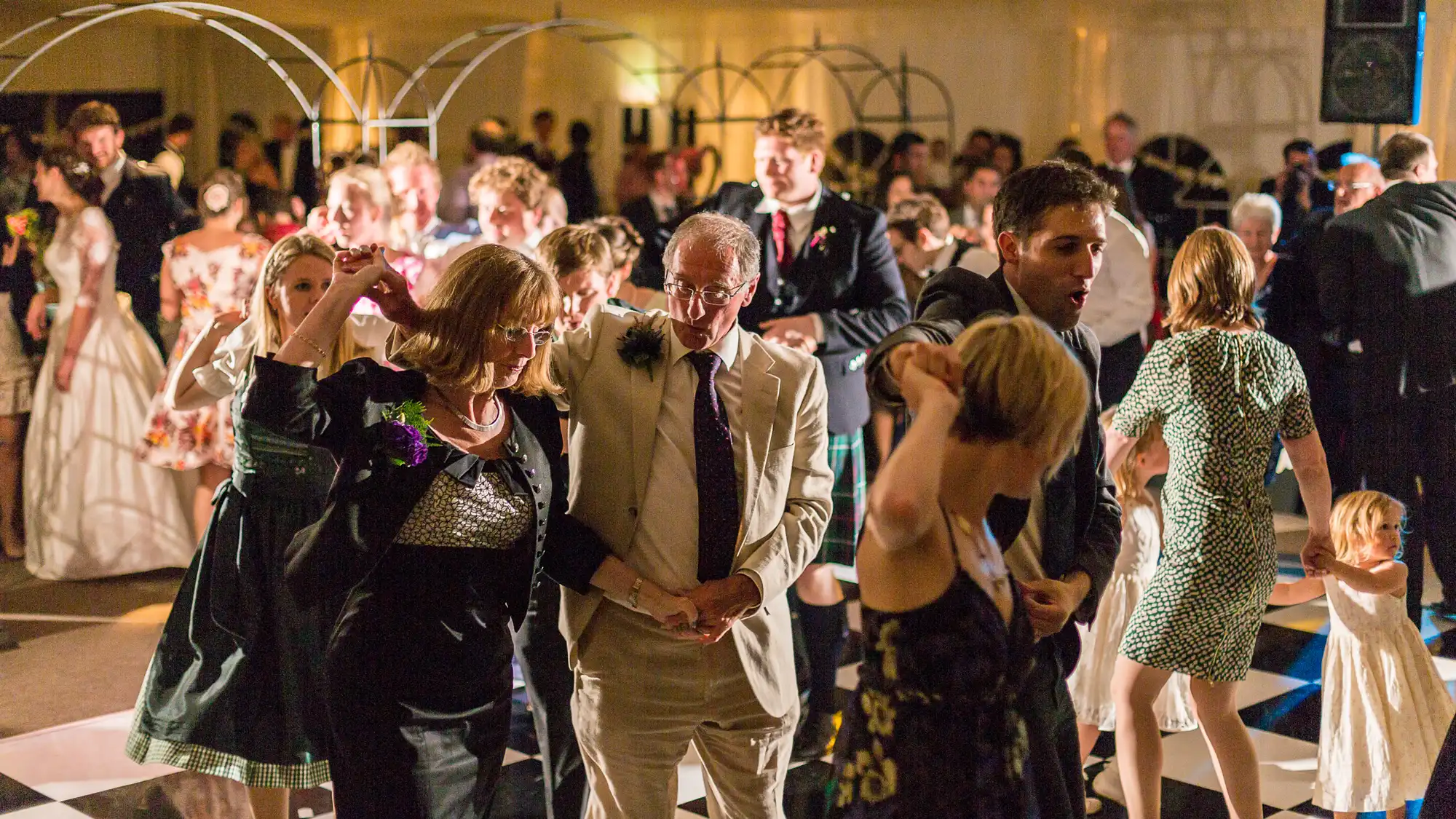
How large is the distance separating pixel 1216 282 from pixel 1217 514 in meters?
0.47

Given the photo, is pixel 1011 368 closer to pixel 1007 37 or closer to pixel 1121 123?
pixel 1121 123

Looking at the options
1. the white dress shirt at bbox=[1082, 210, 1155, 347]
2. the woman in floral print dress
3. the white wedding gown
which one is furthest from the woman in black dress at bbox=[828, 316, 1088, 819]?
the white wedding gown

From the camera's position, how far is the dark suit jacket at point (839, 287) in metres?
3.93

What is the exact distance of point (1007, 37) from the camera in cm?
1124

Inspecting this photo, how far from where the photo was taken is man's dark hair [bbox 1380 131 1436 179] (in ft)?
15.6

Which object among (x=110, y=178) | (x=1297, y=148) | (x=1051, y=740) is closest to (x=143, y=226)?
(x=110, y=178)

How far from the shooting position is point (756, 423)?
2426 mm

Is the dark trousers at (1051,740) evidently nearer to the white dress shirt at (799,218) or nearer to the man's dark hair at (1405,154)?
the white dress shirt at (799,218)

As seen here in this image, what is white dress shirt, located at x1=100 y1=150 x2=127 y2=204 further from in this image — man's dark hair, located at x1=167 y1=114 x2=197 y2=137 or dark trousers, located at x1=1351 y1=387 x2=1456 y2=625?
dark trousers, located at x1=1351 y1=387 x2=1456 y2=625

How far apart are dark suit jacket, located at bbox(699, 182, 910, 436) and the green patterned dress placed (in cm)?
101

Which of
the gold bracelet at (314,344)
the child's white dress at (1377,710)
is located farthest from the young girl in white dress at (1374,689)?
the gold bracelet at (314,344)

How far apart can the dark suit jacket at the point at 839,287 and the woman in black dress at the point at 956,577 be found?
2045mm

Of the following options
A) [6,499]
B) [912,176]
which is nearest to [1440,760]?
[6,499]

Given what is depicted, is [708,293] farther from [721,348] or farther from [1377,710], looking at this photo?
[1377,710]
